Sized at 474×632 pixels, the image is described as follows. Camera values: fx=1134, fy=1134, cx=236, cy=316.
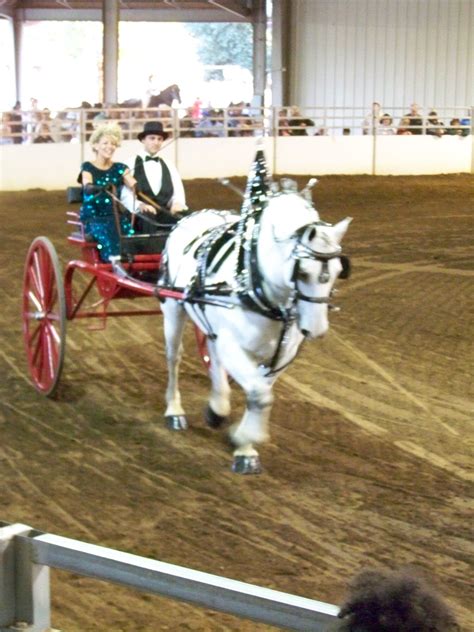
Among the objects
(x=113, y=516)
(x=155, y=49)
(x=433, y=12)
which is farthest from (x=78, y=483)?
(x=155, y=49)

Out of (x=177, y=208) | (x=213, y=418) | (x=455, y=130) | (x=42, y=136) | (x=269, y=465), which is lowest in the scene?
(x=269, y=465)

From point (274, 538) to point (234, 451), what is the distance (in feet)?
4.04

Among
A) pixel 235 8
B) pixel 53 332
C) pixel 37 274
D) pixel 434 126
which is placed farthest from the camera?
pixel 235 8

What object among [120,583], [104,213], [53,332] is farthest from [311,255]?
[120,583]

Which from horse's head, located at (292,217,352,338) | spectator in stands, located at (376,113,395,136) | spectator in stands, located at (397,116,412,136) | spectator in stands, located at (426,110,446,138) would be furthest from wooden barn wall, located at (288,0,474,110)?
horse's head, located at (292,217,352,338)

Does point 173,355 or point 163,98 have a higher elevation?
point 163,98

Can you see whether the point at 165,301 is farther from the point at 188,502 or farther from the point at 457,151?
the point at 457,151

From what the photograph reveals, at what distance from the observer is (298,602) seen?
7.40 ft

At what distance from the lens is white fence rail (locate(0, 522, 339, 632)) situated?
2.27 m

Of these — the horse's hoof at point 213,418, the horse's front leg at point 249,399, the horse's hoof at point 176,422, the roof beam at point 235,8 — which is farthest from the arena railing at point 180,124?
the horse's front leg at point 249,399

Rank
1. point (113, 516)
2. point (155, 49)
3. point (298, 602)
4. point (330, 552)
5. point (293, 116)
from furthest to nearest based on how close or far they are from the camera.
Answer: point (155, 49)
point (293, 116)
point (113, 516)
point (330, 552)
point (298, 602)

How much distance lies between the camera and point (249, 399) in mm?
5598

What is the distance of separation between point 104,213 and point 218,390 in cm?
164

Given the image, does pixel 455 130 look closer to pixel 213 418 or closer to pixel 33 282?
pixel 33 282
